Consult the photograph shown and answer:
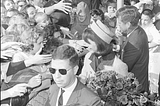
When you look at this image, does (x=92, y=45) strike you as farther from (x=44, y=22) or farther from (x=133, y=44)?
(x=44, y=22)

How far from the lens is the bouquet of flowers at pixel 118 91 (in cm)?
376

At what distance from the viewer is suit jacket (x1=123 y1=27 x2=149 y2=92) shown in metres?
5.37

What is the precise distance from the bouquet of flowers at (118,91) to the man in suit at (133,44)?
1.23m

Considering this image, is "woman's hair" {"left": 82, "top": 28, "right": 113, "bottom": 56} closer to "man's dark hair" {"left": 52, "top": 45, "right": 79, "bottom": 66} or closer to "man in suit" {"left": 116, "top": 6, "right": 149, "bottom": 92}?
"man in suit" {"left": 116, "top": 6, "right": 149, "bottom": 92}

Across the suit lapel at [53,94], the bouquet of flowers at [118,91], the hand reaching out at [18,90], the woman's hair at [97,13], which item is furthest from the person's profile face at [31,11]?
the suit lapel at [53,94]

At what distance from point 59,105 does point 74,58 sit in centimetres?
42

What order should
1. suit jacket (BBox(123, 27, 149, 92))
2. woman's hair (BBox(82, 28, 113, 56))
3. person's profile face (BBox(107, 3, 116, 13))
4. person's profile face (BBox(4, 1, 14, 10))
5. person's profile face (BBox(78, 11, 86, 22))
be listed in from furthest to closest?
person's profile face (BBox(4, 1, 14, 10))
person's profile face (BBox(107, 3, 116, 13))
person's profile face (BBox(78, 11, 86, 22))
suit jacket (BBox(123, 27, 149, 92))
woman's hair (BBox(82, 28, 113, 56))

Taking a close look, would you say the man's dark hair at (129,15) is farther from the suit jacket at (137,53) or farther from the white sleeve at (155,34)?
the white sleeve at (155,34)

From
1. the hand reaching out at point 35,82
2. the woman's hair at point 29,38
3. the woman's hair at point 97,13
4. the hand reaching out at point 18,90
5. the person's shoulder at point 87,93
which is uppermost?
the woman's hair at point 97,13

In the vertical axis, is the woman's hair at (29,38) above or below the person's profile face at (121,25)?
below

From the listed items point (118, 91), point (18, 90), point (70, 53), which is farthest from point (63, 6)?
point (70, 53)

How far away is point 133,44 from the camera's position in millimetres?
5375

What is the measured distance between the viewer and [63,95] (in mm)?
3430

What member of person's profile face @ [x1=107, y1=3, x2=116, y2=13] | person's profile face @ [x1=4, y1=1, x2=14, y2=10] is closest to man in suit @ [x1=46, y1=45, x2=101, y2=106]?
person's profile face @ [x1=107, y1=3, x2=116, y2=13]
